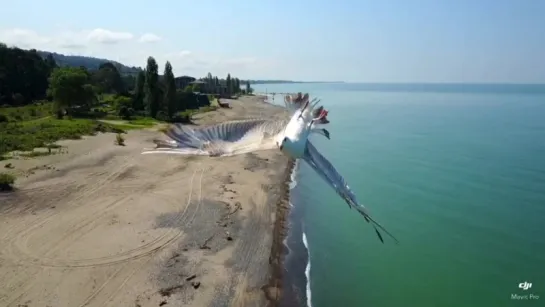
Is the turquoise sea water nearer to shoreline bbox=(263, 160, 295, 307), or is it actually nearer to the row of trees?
shoreline bbox=(263, 160, 295, 307)

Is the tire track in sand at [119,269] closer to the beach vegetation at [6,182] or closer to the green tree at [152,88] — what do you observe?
the beach vegetation at [6,182]

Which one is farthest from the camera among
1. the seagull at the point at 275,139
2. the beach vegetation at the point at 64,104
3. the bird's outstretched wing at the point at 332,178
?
the beach vegetation at the point at 64,104

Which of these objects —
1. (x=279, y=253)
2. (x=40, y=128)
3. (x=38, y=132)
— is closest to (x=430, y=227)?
(x=279, y=253)

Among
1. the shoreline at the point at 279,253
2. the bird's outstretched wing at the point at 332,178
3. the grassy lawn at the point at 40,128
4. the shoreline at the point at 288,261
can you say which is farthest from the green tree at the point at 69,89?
the bird's outstretched wing at the point at 332,178

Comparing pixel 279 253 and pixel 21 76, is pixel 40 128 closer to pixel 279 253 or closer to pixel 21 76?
pixel 21 76

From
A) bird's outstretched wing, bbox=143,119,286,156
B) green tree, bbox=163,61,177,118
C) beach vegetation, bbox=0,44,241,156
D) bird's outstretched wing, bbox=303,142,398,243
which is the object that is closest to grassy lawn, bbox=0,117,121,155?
beach vegetation, bbox=0,44,241,156

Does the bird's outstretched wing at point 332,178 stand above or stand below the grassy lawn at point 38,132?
above

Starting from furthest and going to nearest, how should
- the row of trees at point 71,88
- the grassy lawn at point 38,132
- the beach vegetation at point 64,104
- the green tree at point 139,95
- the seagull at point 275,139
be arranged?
the green tree at point 139,95 < the row of trees at point 71,88 < the beach vegetation at point 64,104 < the grassy lawn at point 38,132 < the seagull at point 275,139
